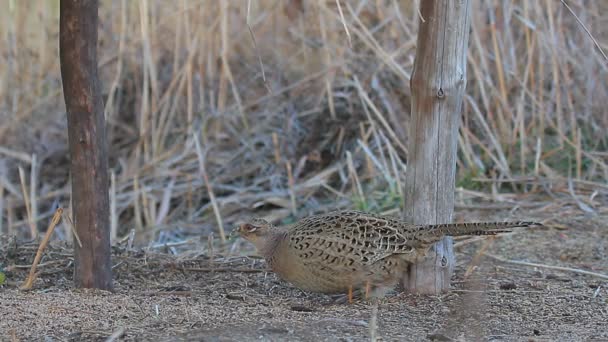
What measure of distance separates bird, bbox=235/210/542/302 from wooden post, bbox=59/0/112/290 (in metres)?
0.98

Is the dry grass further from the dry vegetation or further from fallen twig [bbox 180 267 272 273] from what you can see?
fallen twig [bbox 180 267 272 273]

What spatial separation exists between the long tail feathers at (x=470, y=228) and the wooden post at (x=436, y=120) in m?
0.13

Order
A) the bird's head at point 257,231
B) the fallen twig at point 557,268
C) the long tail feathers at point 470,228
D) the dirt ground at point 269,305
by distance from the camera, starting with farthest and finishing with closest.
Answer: the fallen twig at point 557,268, the bird's head at point 257,231, the long tail feathers at point 470,228, the dirt ground at point 269,305

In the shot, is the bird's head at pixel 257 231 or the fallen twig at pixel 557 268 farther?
the fallen twig at pixel 557 268

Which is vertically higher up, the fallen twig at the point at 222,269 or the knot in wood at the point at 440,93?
the knot in wood at the point at 440,93

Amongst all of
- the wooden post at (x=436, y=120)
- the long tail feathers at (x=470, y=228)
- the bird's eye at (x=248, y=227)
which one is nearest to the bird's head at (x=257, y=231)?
the bird's eye at (x=248, y=227)

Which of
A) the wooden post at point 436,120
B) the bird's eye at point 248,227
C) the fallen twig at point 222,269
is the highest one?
the wooden post at point 436,120

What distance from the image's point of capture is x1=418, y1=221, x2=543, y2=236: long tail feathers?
427 centimetres

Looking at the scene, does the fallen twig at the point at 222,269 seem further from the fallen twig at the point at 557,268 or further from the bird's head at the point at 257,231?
the fallen twig at the point at 557,268

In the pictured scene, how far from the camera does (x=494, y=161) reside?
7566mm

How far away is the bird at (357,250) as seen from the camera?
4.45m

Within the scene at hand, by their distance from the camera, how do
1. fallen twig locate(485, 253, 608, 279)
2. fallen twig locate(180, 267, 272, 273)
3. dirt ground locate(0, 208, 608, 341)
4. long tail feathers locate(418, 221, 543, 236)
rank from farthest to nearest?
fallen twig locate(180, 267, 272, 273) < fallen twig locate(485, 253, 608, 279) < long tail feathers locate(418, 221, 543, 236) < dirt ground locate(0, 208, 608, 341)

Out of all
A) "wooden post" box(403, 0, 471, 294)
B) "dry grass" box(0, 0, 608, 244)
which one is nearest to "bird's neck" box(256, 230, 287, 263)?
"wooden post" box(403, 0, 471, 294)

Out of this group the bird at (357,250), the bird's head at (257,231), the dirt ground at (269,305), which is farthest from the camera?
the bird's head at (257,231)
